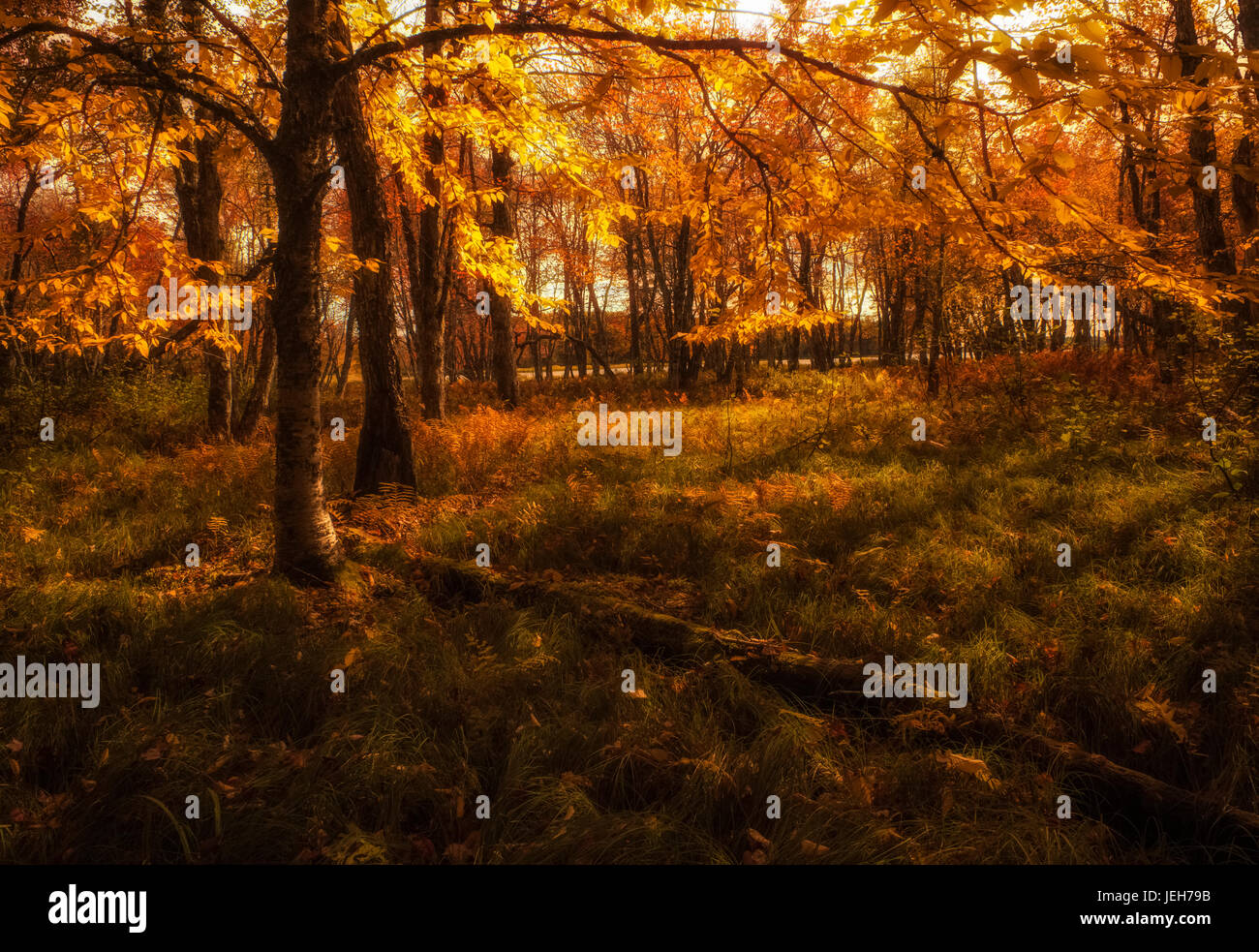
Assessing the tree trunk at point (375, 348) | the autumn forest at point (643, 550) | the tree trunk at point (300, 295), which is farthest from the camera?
the tree trunk at point (375, 348)

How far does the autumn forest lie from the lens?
257 cm

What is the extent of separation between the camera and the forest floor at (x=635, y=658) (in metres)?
2.61

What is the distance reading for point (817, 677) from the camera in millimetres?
3703

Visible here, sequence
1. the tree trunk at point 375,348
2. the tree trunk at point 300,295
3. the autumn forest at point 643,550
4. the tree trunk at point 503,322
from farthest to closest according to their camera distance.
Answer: the tree trunk at point 503,322, the tree trunk at point 375,348, the tree trunk at point 300,295, the autumn forest at point 643,550

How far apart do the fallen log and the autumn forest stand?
0.02m

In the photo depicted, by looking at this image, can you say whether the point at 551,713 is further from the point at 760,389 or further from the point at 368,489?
the point at 760,389

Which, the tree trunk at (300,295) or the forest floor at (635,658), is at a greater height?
the tree trunk at (300,295)

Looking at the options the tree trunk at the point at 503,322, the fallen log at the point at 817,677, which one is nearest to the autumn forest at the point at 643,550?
the fallen log at the point at 817,677

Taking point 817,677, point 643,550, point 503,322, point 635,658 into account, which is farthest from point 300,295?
point 503,322

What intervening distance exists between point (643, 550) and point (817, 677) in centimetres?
228

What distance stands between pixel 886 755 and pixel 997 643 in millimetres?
1442

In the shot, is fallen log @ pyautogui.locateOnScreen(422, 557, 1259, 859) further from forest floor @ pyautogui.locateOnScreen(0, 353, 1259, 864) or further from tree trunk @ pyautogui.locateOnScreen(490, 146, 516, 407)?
tree trunk @ pyautogui.locateOnScreen(490, 146, 516, 407)

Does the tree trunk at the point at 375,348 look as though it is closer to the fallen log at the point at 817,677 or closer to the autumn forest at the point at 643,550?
the autumn forest at the point at 643,550

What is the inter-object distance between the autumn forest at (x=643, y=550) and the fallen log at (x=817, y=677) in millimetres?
24
